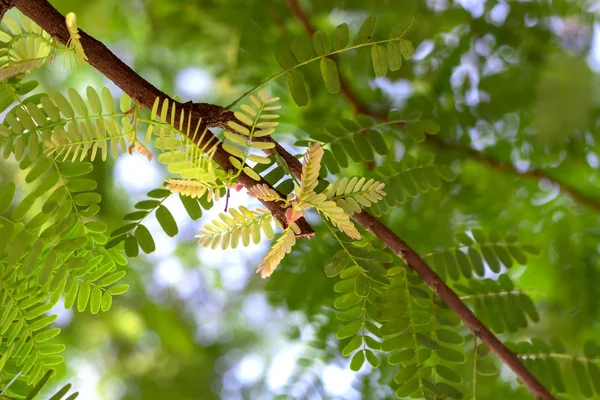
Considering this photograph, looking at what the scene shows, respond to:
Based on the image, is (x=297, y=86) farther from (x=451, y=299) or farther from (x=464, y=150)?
(x=464, y=150)

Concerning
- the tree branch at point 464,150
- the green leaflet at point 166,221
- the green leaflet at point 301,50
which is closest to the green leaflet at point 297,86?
the green leaflet at point 301,50

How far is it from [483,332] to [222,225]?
0.76 ft

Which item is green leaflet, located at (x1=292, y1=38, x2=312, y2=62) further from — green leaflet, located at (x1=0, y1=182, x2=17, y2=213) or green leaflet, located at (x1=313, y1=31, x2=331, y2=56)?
green leaflet, located at (x1=0, y1=182, x2=17, y2=213)

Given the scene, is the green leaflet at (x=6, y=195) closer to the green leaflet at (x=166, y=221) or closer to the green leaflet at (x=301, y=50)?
the green leaflet at (x=166, y=221)

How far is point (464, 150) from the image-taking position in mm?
846

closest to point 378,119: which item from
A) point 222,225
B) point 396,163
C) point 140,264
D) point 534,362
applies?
point 396,163

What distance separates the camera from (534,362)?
0.57 metres

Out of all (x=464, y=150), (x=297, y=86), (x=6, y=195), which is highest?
(x=464, y=150)

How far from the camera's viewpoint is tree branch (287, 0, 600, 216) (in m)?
0.84

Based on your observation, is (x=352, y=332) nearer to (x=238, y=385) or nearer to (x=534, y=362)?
(x=534, y=362)

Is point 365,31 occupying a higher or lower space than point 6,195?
higher

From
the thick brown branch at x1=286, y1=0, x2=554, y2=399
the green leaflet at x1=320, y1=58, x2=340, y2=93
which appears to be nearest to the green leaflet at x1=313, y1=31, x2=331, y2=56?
the green leaflet at x1=320, y1=58, x2=340, y2=93

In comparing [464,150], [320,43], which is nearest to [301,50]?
[320,43]

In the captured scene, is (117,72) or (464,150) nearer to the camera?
(117,72)
